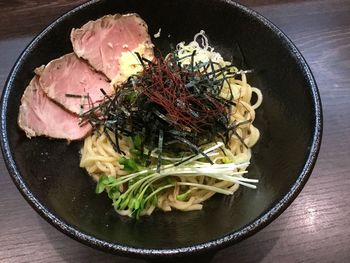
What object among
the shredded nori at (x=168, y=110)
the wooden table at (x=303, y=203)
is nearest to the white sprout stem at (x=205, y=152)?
the shredded nori at (x=168, y=110)

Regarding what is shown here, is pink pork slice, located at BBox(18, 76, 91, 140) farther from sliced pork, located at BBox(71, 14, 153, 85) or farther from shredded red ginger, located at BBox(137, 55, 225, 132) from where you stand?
shredded red ginger, located at BBox(137, 55, 225, 132)

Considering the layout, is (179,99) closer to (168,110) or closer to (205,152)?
(168,110)

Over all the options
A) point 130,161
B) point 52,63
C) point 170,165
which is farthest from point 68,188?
point 52,63

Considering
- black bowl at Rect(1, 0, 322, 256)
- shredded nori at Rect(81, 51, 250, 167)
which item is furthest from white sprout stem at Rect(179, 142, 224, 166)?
black bowl at Rect(1, 0, 322, 256)

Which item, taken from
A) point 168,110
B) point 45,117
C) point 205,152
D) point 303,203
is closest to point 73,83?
point 45,117

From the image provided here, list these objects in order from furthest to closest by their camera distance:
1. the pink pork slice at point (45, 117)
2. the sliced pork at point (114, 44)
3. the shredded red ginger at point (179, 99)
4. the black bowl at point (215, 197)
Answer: the sliced pork at point (114, 44), the pink pork slice at point (45, 117), the shredded red ginger at point (179, 99), the black bowl at point (215, 197)

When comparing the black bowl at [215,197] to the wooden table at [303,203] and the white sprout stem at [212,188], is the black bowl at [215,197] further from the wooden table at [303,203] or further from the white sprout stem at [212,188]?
the wooden table at [303,203]
